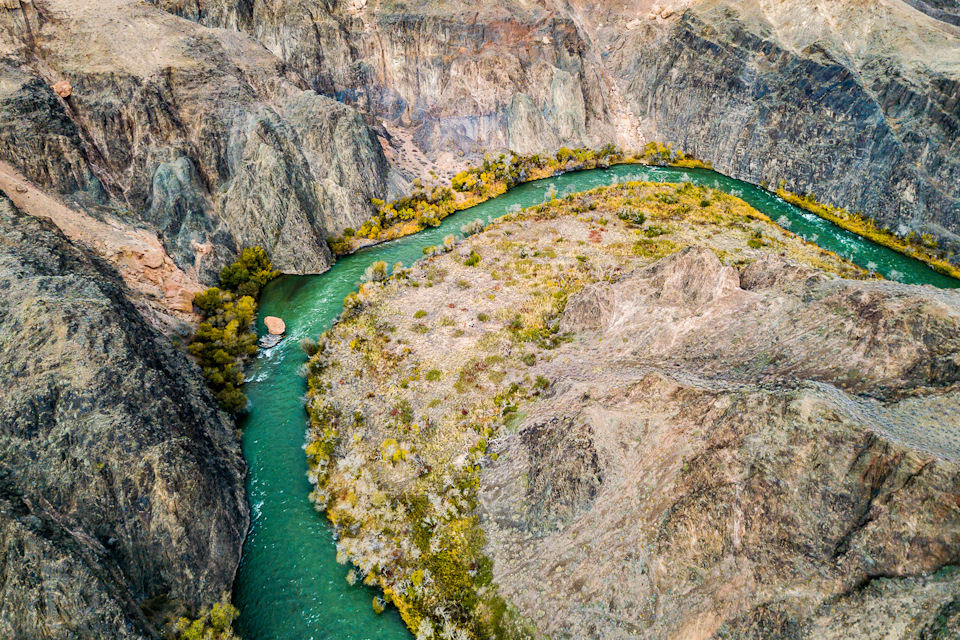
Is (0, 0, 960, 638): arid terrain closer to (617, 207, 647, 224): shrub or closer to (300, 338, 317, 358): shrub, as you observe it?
(617, 207, 647, 224): shrub

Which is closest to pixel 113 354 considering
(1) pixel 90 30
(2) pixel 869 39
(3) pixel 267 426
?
(3) pixel 267 426

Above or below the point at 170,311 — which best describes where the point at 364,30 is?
above

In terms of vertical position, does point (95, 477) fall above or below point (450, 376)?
above

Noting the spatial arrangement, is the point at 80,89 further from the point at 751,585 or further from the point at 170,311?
the point at 751,585

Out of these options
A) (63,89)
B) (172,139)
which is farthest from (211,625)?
(63,89)

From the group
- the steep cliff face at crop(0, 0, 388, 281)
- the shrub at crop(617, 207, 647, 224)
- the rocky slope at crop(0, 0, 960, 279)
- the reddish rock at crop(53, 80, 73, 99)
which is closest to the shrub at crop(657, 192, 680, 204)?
the shrub at crop(617, 207, 647, 224)

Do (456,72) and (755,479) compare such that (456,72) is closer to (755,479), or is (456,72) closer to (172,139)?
(172,139)

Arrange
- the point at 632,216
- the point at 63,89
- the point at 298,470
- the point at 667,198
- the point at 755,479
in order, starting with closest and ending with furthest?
the point at 755,479 → the point at 298,470 → the point at 63,89 → the point at 632,216 → the point at 667,198
